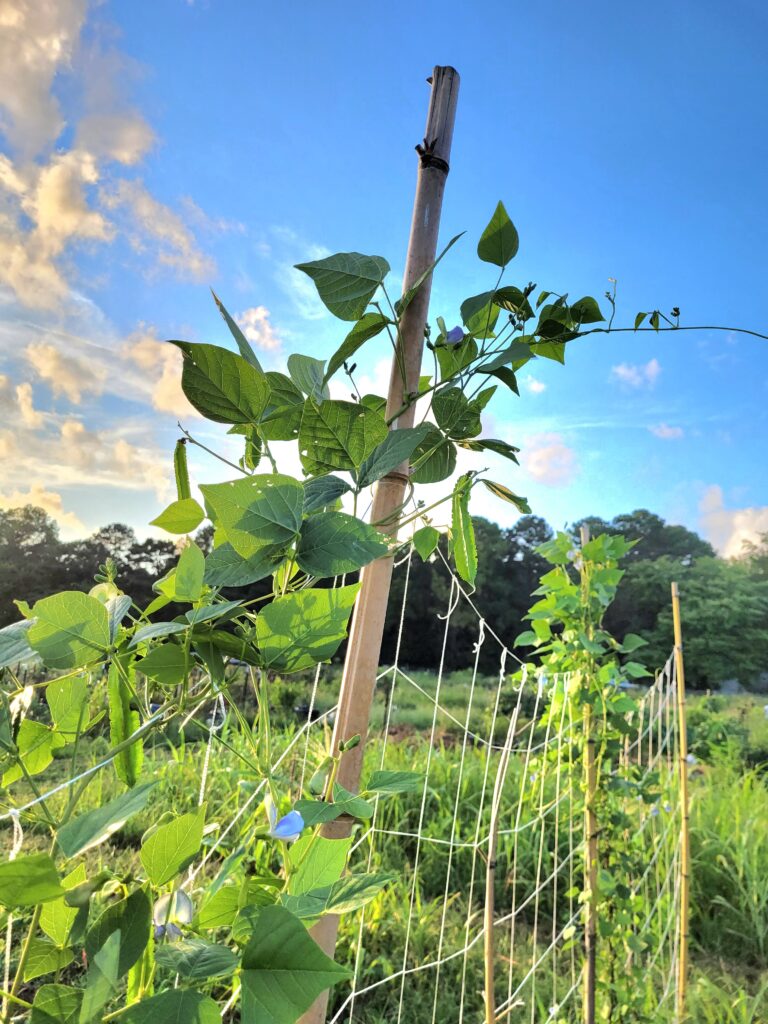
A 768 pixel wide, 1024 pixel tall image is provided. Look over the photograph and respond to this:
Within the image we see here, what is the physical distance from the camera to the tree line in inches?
203

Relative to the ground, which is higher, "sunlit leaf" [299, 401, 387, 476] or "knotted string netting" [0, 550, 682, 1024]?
"sunlit leaf" [299, 401, 387, 476]

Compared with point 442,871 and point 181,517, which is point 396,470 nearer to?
point 181,517

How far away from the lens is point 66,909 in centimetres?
35

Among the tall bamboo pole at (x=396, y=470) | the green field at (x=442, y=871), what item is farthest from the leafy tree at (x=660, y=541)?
the tall bamboo pole at (x=396, y=470)

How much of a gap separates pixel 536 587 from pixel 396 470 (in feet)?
33.1

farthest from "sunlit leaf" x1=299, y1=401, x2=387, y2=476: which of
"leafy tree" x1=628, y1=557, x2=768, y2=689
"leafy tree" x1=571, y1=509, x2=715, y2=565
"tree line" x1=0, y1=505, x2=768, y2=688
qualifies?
"leafy tree" x1=571, y1=509, x2=715, y2=565

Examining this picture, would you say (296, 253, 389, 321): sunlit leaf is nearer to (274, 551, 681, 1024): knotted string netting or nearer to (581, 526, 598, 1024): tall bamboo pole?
(274, 551, 681, 1024): knotted string netting

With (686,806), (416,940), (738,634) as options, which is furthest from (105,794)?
(738,634)

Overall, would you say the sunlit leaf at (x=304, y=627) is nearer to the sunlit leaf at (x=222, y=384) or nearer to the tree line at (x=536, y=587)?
the sunlit leaf at (x=222, y=384)

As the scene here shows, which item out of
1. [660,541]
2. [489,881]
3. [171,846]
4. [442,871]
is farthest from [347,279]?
[660,541]

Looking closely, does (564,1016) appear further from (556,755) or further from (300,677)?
(300,677)

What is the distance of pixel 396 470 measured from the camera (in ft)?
1.84

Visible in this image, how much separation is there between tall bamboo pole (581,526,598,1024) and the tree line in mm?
3505

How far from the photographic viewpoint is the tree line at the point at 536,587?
5.16 meters
